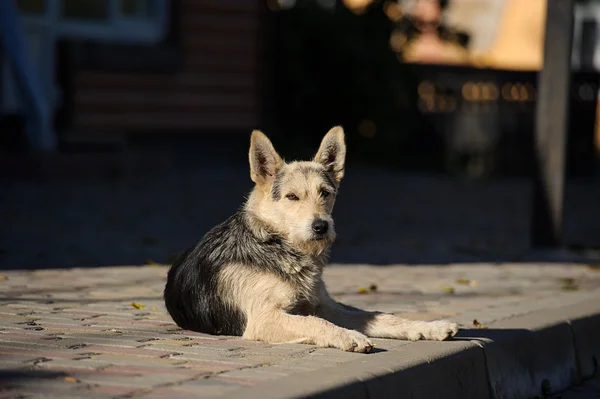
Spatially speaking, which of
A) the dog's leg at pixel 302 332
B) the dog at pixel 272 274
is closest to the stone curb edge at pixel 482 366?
the dog's leg at pixel 302 332

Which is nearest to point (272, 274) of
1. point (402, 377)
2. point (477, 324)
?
point (402, 377)

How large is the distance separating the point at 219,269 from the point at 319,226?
0.62 metres

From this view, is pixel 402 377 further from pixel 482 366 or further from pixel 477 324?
pixel 477 324

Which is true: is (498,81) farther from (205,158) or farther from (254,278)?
(254,278)

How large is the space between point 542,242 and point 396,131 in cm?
890

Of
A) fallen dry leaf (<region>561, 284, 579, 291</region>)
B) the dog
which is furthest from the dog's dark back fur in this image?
fallen dry leaf (<region>561, 284, 579, 291</region>)

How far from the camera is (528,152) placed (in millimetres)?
20703

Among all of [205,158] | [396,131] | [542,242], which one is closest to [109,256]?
[542,242]

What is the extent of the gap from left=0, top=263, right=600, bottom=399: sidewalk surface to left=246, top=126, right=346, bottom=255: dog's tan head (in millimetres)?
679

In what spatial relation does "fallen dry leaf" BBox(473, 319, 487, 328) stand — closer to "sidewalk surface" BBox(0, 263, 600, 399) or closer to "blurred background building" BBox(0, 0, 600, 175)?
"sidewalk surface" BBox(0, 263, 600, 399)

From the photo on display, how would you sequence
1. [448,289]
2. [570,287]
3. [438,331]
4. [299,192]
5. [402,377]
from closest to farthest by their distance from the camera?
[402,377], [438,331], [299,192], [448,289], [570,287]

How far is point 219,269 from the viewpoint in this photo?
19.2 feet

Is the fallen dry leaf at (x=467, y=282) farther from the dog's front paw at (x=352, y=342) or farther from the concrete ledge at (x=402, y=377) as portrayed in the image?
the dog's front paw at (x=352, y=342)

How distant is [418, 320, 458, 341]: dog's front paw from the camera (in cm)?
571
